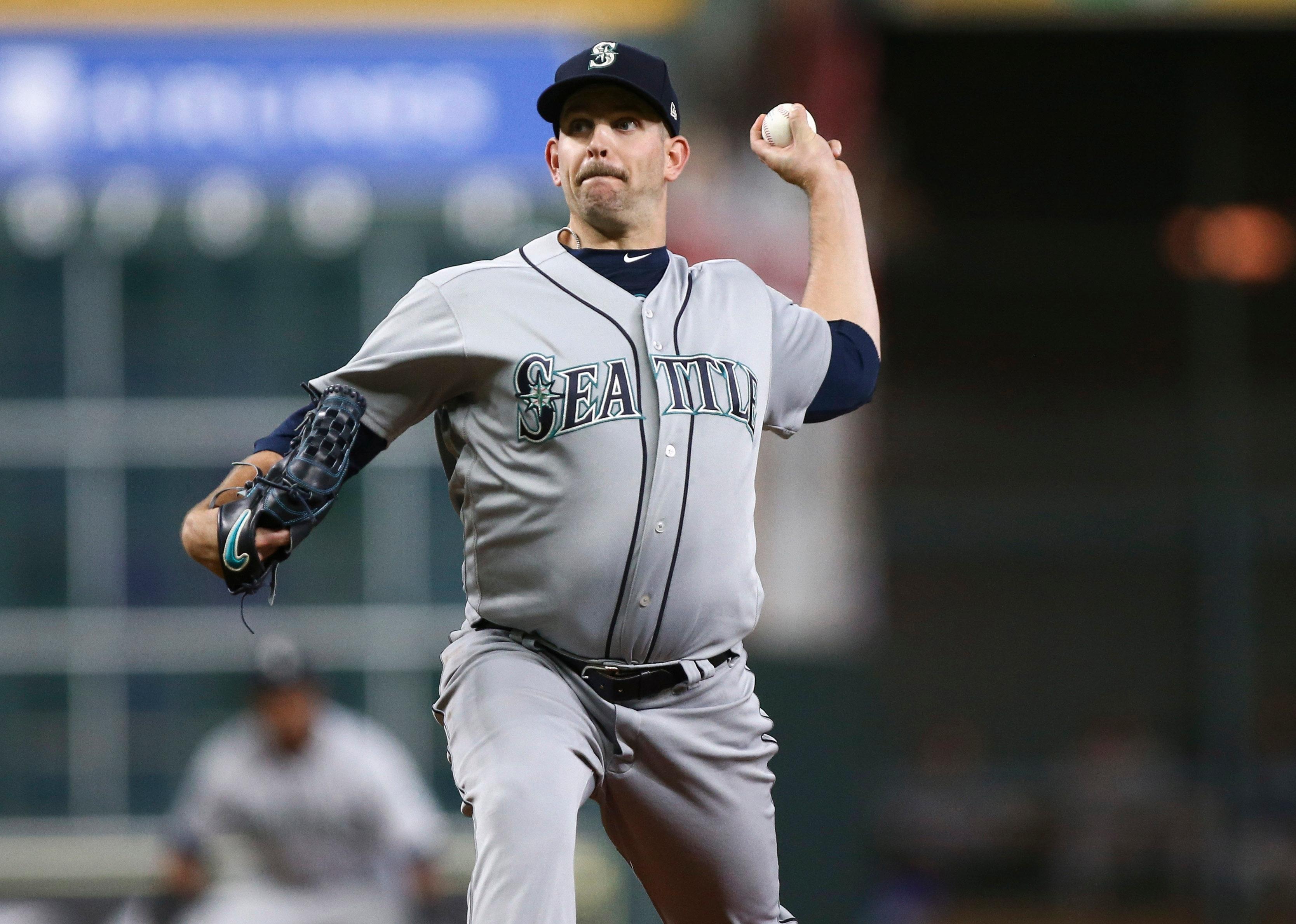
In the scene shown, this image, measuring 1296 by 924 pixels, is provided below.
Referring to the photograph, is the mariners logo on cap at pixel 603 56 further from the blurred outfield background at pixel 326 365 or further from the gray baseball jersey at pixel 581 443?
the blurred outfield background at pixel 326 365

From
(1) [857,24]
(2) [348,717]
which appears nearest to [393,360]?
(2) [348,717]

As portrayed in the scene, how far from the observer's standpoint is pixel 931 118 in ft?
63.1

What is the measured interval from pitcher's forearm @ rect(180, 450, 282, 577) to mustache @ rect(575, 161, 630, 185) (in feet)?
2.23

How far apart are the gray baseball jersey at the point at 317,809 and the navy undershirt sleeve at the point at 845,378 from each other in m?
4.35

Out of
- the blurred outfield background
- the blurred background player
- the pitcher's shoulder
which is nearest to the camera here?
the pitcher's shoulder

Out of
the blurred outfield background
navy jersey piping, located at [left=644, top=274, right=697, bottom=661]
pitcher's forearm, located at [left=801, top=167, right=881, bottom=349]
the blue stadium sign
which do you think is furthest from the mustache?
the blue stadium sign

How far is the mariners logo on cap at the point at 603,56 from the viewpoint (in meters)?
2.97

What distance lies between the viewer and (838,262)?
133 inches

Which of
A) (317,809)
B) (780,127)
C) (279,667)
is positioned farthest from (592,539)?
(317,809)

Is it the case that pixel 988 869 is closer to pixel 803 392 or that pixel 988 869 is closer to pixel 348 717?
pixel 348 717

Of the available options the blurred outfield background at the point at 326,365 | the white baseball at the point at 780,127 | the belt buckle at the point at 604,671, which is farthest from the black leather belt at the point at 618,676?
Result: the blurred outfield background at the point at 326,365

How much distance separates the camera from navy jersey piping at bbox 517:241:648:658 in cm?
292

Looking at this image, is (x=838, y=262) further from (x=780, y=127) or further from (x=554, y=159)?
(x=554, y=159)

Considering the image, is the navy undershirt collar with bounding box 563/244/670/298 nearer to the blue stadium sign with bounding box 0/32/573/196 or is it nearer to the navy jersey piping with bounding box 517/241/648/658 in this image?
the navy jersey piping with bounding box 517/241/648/658
